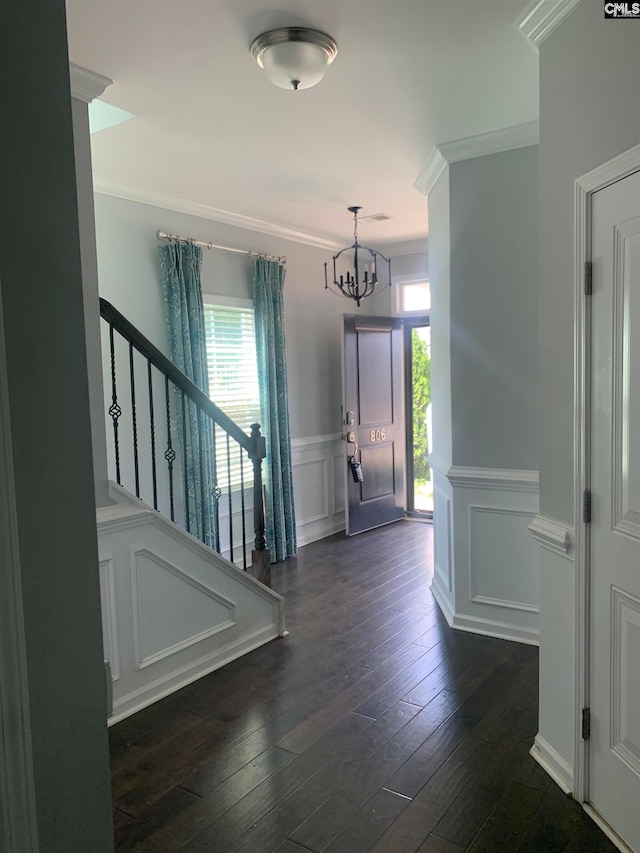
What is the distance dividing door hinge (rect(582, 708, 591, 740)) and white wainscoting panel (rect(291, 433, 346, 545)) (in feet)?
12.4

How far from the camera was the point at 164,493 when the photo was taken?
453 cm

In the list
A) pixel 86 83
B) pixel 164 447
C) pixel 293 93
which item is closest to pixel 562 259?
pixel 293 93

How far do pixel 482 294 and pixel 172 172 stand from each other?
2.13 m

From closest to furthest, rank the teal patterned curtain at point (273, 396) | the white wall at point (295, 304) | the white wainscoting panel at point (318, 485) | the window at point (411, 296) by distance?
the white wall at point (295, 304)
the teal patterned curtain at point (273, 396)
the white wainscoting panel at point (318, 485)
the window at point (411, 296)

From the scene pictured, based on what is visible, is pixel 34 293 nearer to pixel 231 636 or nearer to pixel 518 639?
pixel 231 636

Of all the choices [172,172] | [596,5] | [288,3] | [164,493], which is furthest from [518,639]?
[172,172]

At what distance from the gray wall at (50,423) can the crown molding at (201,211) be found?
3654 mm

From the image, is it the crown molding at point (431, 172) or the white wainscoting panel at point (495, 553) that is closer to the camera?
the white wainscoting panel at point (495, 553)

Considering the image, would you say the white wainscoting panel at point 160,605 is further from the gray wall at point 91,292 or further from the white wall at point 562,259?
the white wall at point 562,259

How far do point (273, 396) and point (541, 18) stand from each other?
3.53 meters

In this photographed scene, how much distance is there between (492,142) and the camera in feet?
11.3

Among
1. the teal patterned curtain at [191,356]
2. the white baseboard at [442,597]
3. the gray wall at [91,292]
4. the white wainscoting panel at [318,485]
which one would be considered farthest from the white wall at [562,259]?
the white wainscoting panel at [318,485]

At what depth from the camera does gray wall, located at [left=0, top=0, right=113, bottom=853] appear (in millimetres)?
733

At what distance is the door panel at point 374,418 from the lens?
19.8 ft
